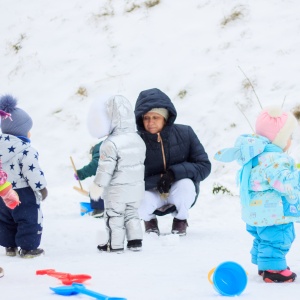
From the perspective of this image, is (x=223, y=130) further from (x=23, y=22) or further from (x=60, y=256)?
(x=23, y=22)

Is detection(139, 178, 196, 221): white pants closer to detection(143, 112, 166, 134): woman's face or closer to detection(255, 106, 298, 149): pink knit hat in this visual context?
detection(143, 112, 166, 134): woman's face

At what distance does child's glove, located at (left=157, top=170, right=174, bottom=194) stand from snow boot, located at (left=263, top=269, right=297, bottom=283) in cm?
231

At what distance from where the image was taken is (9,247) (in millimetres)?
5629

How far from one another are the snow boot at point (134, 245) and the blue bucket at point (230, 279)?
6.50 ft

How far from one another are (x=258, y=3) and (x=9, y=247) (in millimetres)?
7169

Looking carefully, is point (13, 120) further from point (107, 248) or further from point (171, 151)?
point (171, 151)

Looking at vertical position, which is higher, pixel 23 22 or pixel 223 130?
pixel 23 22

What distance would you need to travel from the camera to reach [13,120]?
5.58m

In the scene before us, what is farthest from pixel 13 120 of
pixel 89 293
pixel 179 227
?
pixel 89 293

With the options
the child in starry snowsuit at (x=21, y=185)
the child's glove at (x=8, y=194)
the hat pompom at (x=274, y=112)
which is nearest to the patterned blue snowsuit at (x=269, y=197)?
the hat pompom at (x=274, y=112)

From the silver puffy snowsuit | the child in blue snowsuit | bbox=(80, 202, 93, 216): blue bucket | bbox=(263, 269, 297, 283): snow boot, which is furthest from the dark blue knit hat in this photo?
bbox=(80, 202, 93, 216): blue bucket

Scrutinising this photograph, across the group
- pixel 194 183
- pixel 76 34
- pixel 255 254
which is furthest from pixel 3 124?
pixel 76 34

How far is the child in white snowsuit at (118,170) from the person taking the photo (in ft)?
18.3

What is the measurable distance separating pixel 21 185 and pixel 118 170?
79 centimetres
